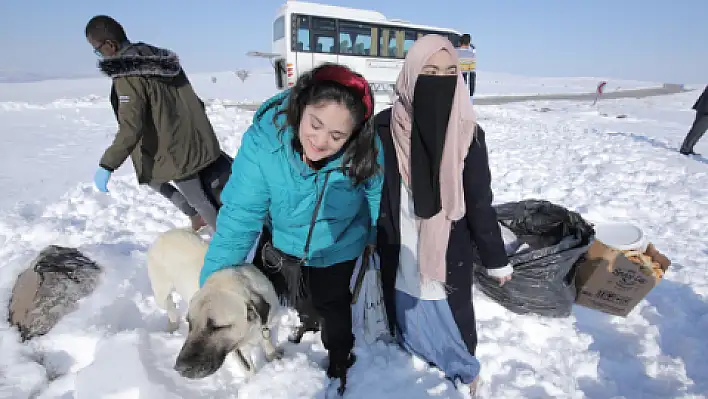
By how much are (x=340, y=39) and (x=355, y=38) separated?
0.61m

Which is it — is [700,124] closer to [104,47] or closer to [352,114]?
[352,114]

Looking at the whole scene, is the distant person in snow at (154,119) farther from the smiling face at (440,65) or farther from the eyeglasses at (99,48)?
the smiling face at (440,65)

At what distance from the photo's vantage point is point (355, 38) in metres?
12.5

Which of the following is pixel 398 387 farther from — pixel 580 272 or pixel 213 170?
pixel 213 170

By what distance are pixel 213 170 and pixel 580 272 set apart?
2976 millimetres

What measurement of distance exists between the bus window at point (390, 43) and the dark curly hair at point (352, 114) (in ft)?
42.1

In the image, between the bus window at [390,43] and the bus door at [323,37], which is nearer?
the bus door at [323,37]

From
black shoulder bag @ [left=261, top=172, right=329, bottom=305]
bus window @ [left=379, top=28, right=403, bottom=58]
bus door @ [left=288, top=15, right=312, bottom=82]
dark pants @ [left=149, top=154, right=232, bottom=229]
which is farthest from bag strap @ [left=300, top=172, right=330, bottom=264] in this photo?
bus window @ [left=379, top=28, right=403, bottom=58]

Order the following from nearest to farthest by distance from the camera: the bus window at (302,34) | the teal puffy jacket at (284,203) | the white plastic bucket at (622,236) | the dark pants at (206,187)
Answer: the teal puffy jacket at (284,203) < the white plastic bucket at (622,236) < the dark pants at (206,187) < the bus window at (302,34)

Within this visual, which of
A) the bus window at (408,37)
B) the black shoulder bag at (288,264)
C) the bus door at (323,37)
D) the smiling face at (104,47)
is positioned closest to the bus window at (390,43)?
the bus window at (408,37)

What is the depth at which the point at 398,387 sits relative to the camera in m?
2.01

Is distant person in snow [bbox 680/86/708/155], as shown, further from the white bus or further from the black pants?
the white bus

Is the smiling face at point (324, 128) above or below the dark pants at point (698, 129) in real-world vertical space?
above

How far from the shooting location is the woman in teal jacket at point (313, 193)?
144 centimetres
